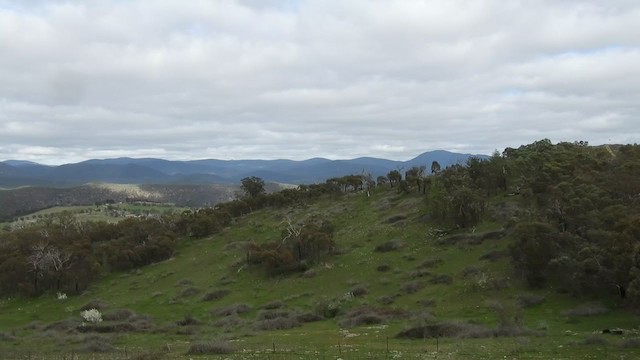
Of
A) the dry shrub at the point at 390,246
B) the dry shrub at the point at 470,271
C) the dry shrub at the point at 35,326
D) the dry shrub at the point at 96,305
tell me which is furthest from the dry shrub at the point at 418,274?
the dry shrub at the point at 35,326

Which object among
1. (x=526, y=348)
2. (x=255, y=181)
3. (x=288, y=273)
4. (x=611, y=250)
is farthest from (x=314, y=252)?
(x=255, y=181)

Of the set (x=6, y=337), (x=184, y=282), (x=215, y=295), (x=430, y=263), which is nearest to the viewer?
(x=6, y=337)

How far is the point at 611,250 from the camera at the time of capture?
127 ft

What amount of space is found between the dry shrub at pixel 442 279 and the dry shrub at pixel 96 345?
94.6ft

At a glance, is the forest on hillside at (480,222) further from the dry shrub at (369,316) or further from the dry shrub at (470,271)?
the dry shrub at (369,316)

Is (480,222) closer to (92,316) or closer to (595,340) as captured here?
(595,340)

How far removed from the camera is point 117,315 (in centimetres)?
5453

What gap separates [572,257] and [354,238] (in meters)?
33.5

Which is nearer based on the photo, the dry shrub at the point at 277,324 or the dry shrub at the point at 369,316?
the dry shrub at the point at 369,316

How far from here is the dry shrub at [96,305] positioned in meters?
61.3

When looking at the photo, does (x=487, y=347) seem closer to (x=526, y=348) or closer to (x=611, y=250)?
(x=526, y=348)

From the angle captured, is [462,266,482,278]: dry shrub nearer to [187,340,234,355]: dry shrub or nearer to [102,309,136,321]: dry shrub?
[187,340,234,355]: dry shrub

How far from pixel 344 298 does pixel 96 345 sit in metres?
22.9

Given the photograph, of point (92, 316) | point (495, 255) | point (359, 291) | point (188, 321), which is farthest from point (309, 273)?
point (92, 316)
